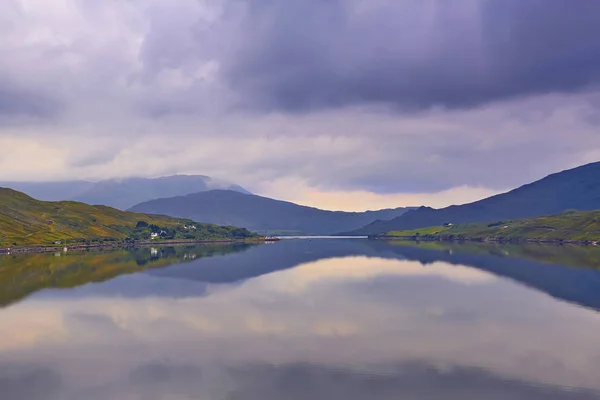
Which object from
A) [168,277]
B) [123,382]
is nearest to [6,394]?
[123,382]

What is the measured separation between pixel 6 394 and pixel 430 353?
32262 millimetres

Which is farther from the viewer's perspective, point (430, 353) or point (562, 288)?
point (562, 288)

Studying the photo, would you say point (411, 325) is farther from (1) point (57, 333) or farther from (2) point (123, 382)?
(1) point (57, 333)

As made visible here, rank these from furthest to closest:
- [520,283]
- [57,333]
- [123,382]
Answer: [520,283] < [57,333] < [123,382]

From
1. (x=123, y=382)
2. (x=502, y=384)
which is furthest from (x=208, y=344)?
(x=502, y=384)

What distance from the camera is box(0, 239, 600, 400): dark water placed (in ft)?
120

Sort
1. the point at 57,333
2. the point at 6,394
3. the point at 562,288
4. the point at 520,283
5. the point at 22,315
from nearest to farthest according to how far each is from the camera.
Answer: the point at 6,394
the point at 57,333
the point at 22,315
the point at 562,288
the point at 520,283

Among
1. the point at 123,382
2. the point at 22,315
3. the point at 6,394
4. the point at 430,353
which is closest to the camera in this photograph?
the point at 6,394

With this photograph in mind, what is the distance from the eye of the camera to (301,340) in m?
50.5

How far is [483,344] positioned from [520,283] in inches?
2184

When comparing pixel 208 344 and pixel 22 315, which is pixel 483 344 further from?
pixel 22 315

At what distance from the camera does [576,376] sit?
38344 mm

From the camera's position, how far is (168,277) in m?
114

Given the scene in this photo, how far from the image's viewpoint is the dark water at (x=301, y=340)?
120 feet
